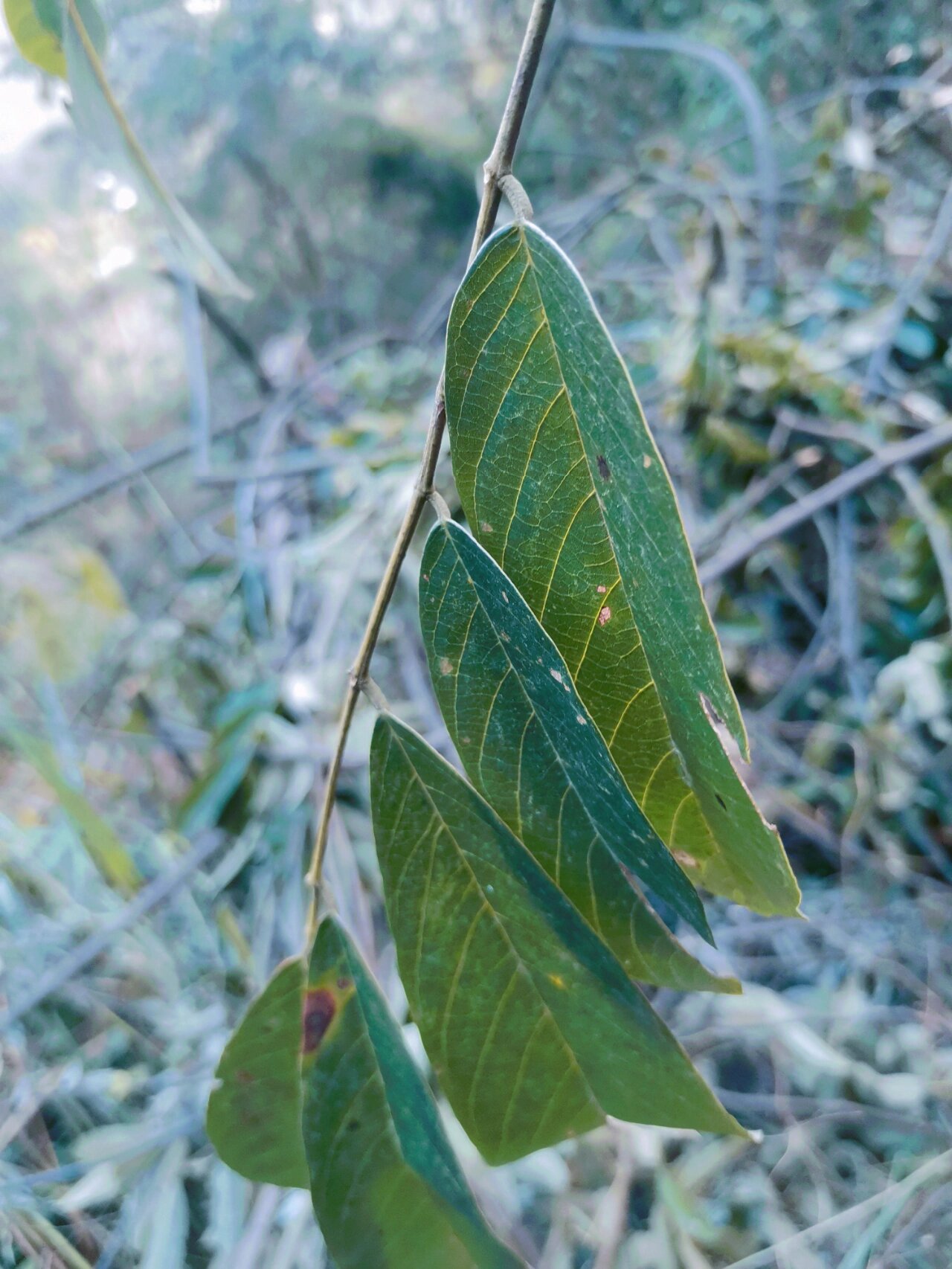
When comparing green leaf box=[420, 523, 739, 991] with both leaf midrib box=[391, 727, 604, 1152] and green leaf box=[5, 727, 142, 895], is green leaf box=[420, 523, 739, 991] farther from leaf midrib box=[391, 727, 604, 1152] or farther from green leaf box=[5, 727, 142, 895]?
green leaf box=[5, 727, 142, 895]

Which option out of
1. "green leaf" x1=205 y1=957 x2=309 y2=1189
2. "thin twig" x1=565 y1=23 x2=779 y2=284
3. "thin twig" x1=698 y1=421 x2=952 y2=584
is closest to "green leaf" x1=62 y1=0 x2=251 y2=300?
"green leaf" x1=205 y1=957 x2=309 y2=1189

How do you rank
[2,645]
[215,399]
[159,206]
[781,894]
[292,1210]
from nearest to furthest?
1. [781,894]
2. [159,206]
3. [292,1210]
4. [2,645]
5. [215,399]

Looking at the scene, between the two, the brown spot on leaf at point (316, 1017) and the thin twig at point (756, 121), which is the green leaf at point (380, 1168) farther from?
the thin twig at point (756, 121)

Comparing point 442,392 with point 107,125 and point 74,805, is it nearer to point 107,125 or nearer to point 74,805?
point 107,125

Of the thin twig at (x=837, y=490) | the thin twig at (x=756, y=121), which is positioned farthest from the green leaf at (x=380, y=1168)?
the thin twig at (x=756, y=121)

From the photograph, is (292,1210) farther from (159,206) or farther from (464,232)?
(464,232)

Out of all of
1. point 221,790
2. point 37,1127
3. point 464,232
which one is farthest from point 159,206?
point 464,232
